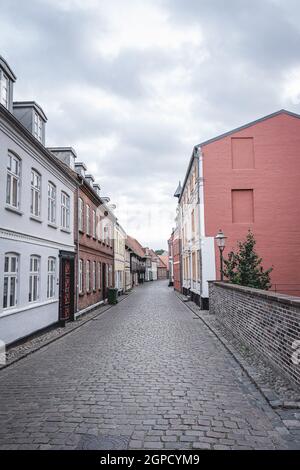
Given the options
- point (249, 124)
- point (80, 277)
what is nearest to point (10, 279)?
point (80, 277)

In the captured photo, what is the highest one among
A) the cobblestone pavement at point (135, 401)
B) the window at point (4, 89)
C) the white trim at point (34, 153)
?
the window at point (4, 89)

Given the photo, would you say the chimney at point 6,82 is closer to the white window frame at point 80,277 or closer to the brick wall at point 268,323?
the brick wall at point 268,323

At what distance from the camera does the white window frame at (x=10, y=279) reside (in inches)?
367

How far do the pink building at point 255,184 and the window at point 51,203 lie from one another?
8.46m

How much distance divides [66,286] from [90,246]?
5.29 m

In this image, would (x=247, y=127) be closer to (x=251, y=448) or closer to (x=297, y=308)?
(x=297, y=308)

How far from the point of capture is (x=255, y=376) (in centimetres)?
646

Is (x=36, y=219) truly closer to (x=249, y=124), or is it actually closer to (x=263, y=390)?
(x=263, y=390)

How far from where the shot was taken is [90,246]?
1994 centimetres

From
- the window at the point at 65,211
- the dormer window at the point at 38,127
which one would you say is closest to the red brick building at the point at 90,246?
the window at the point at 65,211

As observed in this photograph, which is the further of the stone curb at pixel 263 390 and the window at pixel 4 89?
the window at pixel 4 89
